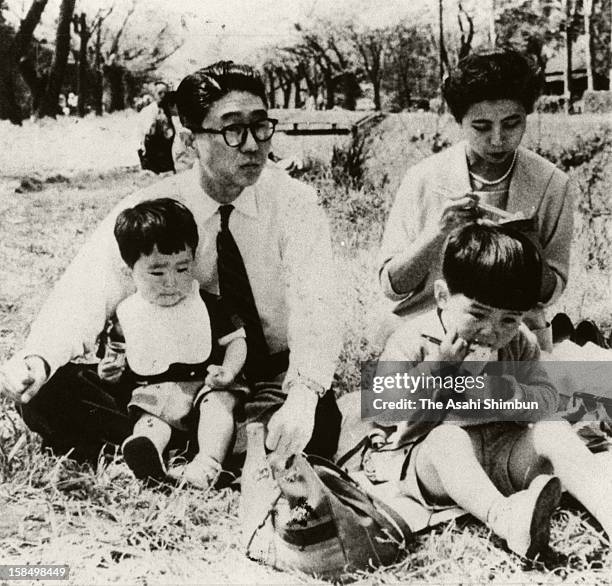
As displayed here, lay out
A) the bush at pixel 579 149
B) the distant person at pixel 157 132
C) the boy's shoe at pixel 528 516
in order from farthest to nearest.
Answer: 1. the bush at pixel 579 149
2. the distant person at pixel 157 132
3. the boy's shoe at pixel 528 516

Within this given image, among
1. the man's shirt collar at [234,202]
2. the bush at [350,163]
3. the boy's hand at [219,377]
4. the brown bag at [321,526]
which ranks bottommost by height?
the brown bag at [321,526]

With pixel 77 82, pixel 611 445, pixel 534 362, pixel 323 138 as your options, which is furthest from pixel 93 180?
pixel 611 445

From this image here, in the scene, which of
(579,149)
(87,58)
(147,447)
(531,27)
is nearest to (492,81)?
(531,27)

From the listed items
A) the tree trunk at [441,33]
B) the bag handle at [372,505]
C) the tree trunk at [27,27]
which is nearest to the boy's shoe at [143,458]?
the bag handle at [372,505]

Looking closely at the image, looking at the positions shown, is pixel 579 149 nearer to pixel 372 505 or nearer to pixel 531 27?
pixel 531 27

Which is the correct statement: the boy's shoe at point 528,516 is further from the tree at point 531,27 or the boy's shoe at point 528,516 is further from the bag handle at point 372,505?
the tree at point 531,27

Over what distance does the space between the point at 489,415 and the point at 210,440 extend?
3.06ft

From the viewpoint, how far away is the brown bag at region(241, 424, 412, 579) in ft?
8.25

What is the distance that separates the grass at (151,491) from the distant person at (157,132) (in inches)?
2.8

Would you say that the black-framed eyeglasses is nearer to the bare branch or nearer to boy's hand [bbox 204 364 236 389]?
the bare branch

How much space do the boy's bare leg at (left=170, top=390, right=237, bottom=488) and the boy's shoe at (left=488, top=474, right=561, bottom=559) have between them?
2.96ft

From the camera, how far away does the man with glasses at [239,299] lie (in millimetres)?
2672

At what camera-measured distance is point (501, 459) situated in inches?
102

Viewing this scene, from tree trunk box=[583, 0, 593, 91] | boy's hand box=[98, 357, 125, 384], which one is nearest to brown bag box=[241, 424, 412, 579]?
boy's hand box=[98, 357, 125, 384]
